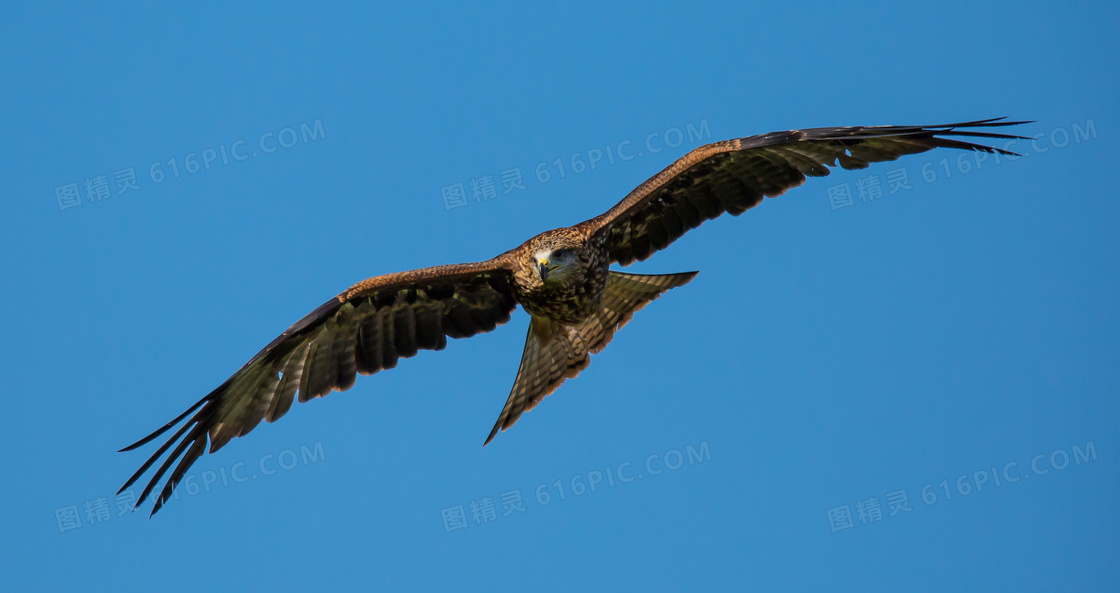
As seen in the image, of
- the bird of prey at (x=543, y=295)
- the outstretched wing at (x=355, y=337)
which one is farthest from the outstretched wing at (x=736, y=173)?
the outstretched wing at (x=355, y=337)

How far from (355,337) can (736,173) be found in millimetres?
3655

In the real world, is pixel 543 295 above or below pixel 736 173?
below

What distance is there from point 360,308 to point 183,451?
1969mm

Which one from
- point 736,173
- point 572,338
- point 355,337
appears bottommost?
point 572,338

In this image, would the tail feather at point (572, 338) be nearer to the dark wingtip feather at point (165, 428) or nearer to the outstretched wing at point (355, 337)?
the outstretched wing at point (355, 337)

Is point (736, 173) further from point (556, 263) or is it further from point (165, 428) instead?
point (165, 428)

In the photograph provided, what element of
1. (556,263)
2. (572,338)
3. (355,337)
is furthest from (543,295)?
(355,337)

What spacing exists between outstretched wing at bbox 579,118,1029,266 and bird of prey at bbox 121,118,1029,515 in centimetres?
1

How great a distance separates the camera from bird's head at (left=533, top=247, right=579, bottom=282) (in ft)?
28.6

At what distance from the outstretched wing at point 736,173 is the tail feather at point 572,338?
12.2 inches

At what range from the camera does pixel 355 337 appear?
32.1 ft

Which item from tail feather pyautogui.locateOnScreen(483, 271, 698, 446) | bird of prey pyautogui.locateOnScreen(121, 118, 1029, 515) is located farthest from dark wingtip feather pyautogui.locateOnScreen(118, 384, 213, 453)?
tail feather pyautogui.locateOnScreen(483, 271, 698, 446)

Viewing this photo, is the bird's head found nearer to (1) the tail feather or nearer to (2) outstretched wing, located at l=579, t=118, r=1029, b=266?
(2) outstretched wing, located at l=579, t=118, r=1029, b=266

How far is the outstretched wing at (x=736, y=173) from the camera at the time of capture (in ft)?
28.6
